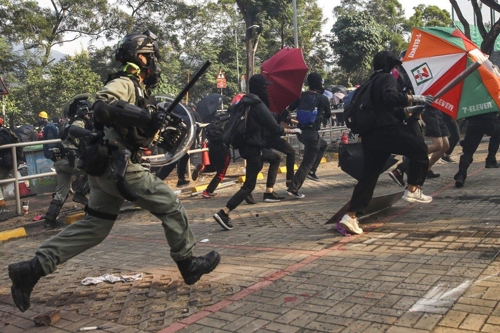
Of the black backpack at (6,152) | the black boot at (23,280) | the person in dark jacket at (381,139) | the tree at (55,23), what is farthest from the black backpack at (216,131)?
the tree at (55,23)

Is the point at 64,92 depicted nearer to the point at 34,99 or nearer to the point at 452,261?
the point at 34,99

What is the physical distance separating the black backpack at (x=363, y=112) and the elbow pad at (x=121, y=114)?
8.78ft

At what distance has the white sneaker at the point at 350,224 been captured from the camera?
5.46 m

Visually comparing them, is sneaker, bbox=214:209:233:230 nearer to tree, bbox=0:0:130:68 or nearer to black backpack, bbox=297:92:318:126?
black backpack, bbox=297:92:318:126

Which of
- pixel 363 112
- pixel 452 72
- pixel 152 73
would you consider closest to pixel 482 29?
pixel 452 72

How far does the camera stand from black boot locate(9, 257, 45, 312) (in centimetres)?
371

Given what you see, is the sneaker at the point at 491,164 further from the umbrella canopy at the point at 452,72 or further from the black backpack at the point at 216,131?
the black backpack at the point at 216,131

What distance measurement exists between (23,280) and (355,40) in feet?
108

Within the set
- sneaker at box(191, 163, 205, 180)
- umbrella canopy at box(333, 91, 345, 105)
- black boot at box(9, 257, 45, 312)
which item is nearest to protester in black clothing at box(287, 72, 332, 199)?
sneaker at box(191, 163, 205, 180)

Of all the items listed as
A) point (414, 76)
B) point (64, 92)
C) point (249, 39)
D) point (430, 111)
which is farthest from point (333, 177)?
point (64, 92)

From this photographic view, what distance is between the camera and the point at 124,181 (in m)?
3.68

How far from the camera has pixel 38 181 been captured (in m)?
10.0

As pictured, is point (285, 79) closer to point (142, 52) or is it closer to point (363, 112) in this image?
point (363, 112)

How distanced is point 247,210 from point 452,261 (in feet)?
13.5
